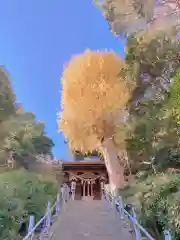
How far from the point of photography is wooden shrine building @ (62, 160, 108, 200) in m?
22.1

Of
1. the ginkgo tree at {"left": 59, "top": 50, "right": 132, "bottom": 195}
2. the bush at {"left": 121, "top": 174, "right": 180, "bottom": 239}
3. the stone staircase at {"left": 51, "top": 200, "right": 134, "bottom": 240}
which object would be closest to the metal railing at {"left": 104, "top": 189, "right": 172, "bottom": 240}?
the stone staircase at {"left": 51, "top": 200, "right": 134, "bottom": 240}

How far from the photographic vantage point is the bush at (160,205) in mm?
5868

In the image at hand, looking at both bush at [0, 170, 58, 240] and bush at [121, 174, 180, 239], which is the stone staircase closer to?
bush at [121, 174, 180, 239]

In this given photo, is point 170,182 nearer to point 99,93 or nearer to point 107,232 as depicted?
point 107,232

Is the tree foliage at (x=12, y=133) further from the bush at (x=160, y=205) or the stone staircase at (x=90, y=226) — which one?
the bush at (x=160, y=205)

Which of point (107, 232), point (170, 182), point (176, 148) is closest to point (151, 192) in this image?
point (170, 182)

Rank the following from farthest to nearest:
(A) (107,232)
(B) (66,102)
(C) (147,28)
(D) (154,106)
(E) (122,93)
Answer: (B) (66,102) → (E) (122,93) → (C) (147,28) → (D) (154,106) → (A) (107,232)

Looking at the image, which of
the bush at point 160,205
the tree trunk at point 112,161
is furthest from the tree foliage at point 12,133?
the bush at point 160,205

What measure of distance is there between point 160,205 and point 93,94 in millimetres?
9444

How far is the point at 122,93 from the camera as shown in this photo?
1476cm

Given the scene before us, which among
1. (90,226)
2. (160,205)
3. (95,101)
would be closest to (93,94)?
(95,101)

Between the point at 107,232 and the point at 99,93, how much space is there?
361 inches

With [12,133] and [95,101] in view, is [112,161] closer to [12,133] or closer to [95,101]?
[95,101]

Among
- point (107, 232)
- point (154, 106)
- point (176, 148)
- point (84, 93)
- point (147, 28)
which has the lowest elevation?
point (107, 232)
